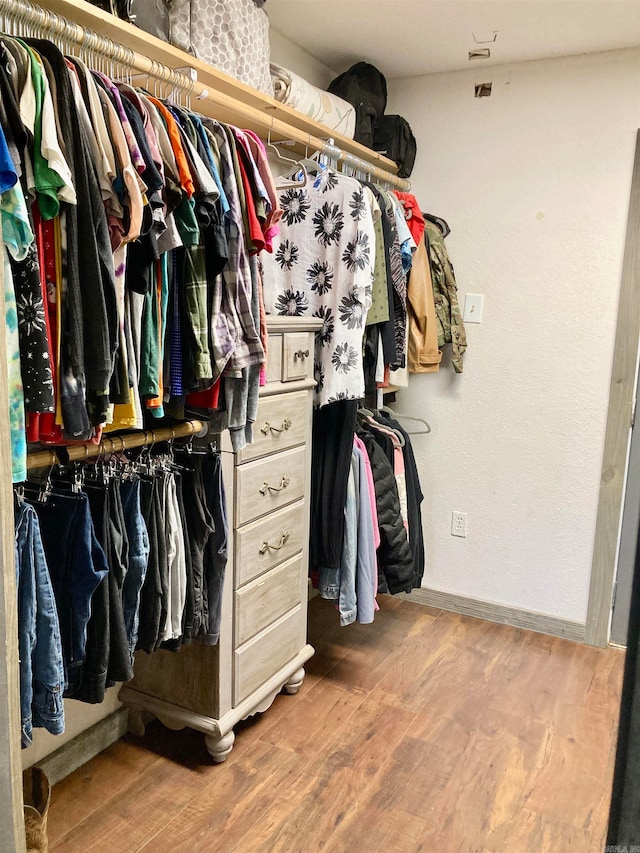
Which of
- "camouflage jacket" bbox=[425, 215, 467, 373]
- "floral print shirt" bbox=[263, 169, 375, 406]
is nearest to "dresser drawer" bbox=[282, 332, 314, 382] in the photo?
"floral print shirt" bbox=[263, 169, 375, 406]

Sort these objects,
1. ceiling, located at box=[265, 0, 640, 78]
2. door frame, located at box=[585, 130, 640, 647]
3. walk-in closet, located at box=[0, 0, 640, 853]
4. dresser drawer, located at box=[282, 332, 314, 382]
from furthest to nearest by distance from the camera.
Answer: door frame, located at box=[585, 130, 640, 647] < ceiling, located at box=[265, 0, 640, 78] < dresser drawer, located at box=[282, 332, 314, 382] < walk-in closet, located at box=[0, 0, 640, 853]

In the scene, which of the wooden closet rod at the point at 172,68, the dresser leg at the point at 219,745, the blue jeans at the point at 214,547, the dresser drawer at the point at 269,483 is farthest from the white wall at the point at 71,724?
the wooden closet rod at the point at 172,68

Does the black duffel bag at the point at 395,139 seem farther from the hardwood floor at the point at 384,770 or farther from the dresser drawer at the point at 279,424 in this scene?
the hardwood floor at the point at 384,770

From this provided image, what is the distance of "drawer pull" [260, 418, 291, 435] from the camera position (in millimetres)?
1989

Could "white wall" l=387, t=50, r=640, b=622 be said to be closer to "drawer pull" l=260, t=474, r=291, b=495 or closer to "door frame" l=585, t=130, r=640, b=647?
"door frame" l=585, t=130, r=640, b=647

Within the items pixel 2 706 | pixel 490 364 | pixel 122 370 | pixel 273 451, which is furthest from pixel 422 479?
pixel 2 706

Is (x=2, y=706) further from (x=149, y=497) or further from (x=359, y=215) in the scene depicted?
(x=359, y=215)

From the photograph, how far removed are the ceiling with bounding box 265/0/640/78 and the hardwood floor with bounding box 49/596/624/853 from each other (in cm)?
228

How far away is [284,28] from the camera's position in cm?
244

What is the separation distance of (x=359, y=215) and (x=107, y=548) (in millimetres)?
1332

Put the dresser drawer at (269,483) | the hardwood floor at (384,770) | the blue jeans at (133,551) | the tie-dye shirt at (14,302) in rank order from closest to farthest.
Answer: the tie-dye shirt at (14,302) → the blue jeans at (133,551) → the hardwood floor at (384,770) → the dresser drawer at (269,483)

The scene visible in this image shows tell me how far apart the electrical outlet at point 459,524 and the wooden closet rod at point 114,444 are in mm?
1636

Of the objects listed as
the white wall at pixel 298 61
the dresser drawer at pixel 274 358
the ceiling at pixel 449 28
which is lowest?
the dresser drawer at pixel 274 358

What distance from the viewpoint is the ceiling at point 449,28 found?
2.21 m
